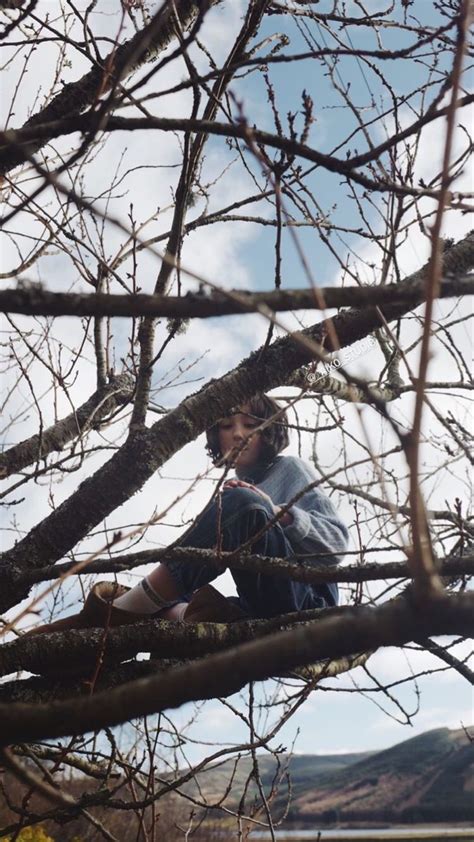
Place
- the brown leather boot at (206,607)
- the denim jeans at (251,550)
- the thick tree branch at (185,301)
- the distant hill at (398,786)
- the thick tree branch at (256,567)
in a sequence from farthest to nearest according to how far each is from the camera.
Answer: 1. the distant hill at (398,786)
2. the brown leather boot at (206,607)
3. the denim jeans at (251,550)
4. the thick tree branch at (256,567)
5. the thick tree branch at (185,301)

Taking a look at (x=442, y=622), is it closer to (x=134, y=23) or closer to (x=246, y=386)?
(x=246, y=386)

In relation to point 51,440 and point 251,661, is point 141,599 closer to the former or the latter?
point 51,440

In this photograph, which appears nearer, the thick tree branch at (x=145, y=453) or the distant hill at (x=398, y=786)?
the thick tree branch at (x=145, y=453)

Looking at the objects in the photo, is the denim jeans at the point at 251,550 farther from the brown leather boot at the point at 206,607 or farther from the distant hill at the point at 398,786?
the distant hill at the point at 398,786

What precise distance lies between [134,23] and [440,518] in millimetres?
2237

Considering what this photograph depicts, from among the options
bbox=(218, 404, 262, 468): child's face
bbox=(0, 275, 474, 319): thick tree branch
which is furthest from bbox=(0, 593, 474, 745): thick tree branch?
bbox=(218, 404, 262, 468): child's face

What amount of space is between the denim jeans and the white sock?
0.26 feet

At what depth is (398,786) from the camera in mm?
16109

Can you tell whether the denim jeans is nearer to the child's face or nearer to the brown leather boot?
the brown leather boot

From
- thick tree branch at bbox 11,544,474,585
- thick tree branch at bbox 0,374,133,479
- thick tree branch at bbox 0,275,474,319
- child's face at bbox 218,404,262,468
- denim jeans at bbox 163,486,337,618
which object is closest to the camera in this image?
thick tree branch at bbox 0,275,474,319

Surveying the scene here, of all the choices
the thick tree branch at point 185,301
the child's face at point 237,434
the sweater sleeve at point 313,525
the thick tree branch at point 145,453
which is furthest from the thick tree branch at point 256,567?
the child's face at point 237,434

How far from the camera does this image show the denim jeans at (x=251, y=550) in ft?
7.16

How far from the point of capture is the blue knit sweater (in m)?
2.35

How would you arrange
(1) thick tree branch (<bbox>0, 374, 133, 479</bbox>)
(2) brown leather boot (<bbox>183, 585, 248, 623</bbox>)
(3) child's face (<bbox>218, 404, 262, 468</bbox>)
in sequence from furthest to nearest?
1. (1) thick tree branch (<bbox>0, 374, 133, 479</bbox>)
2. (3) child's face (<bbox>218, 404, 262, 468</bbox>)
3. (2) brown leather boot (<bbox>183, 585, 248, 623</bbox>)
